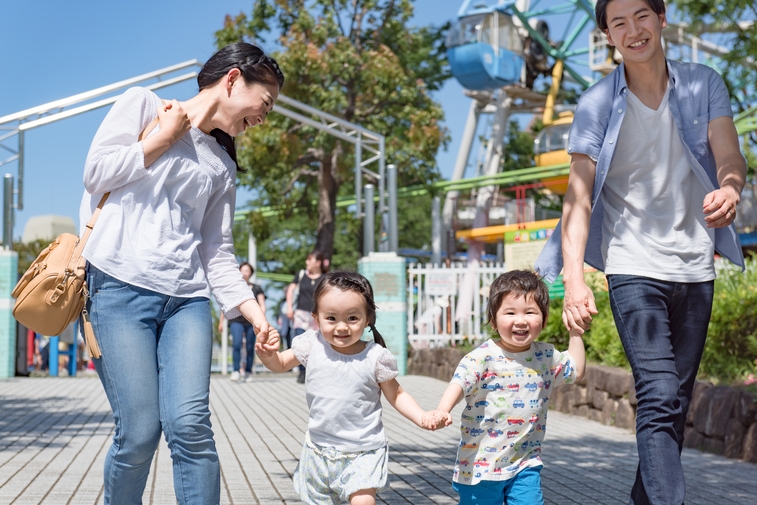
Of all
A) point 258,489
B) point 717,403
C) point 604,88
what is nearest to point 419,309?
point 717,403

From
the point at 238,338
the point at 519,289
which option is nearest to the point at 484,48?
the point at 238,338

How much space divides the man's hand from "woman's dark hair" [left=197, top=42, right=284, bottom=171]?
4.13 feet

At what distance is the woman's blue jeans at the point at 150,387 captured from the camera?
3449 mm

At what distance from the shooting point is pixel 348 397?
3924mm

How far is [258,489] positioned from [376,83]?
2245cm

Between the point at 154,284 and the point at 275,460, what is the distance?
402cm

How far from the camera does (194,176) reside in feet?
12.0

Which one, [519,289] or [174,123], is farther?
[519,289]

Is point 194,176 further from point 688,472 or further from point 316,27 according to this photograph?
point 316,27

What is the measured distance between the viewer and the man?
390 cm

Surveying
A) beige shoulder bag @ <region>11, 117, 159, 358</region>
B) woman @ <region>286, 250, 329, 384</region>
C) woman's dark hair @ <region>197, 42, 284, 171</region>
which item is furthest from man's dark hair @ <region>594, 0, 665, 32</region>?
woman @ <region>286, 250, 329, 384</region>

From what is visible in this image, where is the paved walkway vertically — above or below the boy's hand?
below

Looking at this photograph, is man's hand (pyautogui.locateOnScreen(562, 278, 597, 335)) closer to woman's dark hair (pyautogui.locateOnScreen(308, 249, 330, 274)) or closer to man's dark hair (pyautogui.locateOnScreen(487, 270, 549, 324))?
man's dark hair (pyautogui.locateOnScreen(487, 270, 549, 324))

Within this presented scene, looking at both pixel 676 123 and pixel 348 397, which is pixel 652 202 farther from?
pixel 348 397
